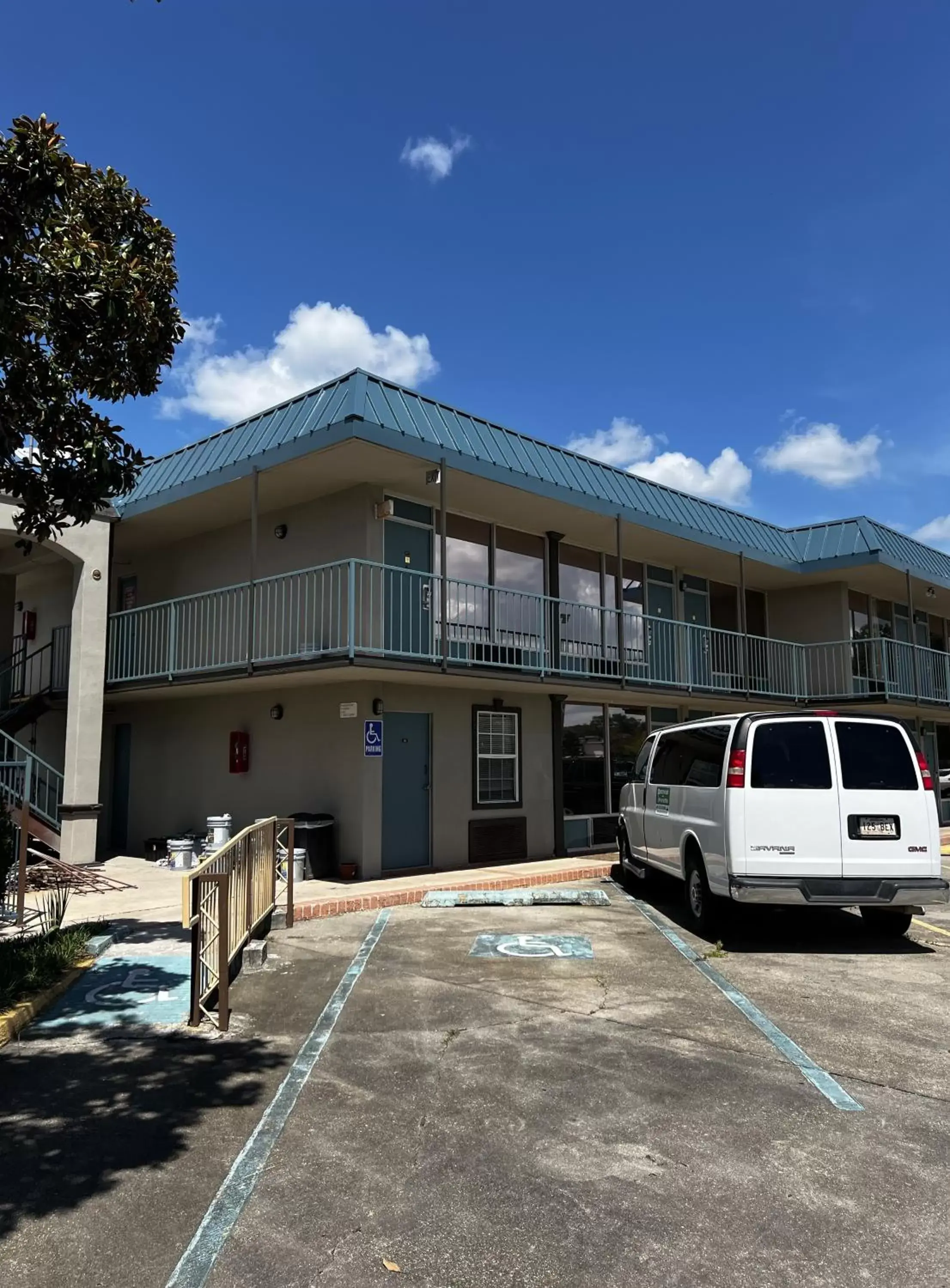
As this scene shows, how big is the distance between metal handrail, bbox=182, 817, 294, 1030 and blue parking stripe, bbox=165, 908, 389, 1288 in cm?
70

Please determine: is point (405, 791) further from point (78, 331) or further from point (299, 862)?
point (78, 331)

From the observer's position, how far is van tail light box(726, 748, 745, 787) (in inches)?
309

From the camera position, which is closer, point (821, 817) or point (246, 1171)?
point (246, 1171)

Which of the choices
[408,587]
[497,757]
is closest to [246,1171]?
[408,587]

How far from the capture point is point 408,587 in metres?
13.1

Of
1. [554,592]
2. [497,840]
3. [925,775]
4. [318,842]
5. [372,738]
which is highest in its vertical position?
[554,592]

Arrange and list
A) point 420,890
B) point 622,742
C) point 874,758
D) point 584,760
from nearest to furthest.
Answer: point 874,758
point 420,890
point 584,760
point 622,742

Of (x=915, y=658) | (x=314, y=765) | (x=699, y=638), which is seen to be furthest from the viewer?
(x=915, y=658)

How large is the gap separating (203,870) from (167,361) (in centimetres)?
377

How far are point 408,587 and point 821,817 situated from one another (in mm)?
7006

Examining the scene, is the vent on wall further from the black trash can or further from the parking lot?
the parking lot

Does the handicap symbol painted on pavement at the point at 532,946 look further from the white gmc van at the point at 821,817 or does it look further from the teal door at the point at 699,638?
the teal door at the point at 699,638

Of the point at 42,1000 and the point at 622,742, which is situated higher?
the point at 622,742

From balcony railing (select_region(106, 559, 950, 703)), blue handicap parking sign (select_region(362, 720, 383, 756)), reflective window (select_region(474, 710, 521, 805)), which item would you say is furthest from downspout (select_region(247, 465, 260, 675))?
reflective window (select_region(474, 710, 521, 805))
